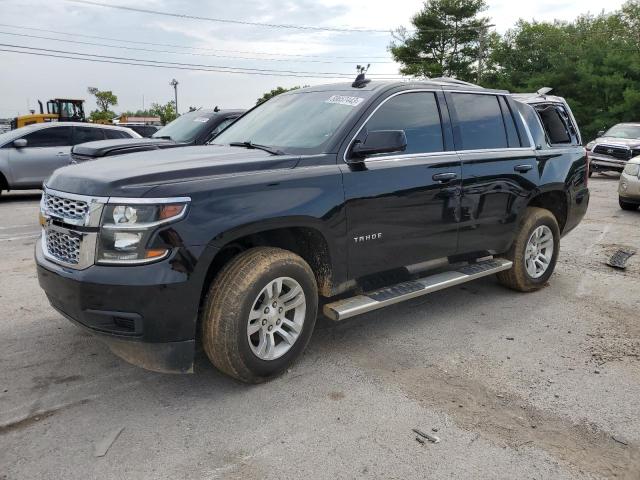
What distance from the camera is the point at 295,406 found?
3.17 m

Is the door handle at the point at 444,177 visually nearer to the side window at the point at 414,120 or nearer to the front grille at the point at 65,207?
the side window at the point at 414,120

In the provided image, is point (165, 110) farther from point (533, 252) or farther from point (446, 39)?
point (533, 252)

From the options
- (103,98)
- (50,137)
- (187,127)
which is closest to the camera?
(187,127)

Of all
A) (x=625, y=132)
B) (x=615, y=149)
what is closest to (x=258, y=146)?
(x=615, y=149)

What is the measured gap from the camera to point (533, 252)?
5.38 metres

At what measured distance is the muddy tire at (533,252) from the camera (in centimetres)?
515

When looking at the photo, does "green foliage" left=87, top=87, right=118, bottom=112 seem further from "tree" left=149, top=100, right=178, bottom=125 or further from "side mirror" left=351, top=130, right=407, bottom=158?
"side mirror" left=351, top=130, right=407, bottom=158

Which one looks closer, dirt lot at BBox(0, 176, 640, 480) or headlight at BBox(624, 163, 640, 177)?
dirt lot at BBox(0, 176, 640, 480)

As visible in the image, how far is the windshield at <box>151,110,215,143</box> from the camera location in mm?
8469

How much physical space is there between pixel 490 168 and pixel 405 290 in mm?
1447

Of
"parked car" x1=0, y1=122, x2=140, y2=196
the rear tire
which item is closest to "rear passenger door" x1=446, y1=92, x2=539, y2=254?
the rear tire

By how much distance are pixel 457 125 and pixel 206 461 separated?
3.27 meters

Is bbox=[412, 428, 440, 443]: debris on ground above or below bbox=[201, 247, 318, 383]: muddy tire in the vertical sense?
below

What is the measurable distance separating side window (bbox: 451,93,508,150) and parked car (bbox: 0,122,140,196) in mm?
7771
